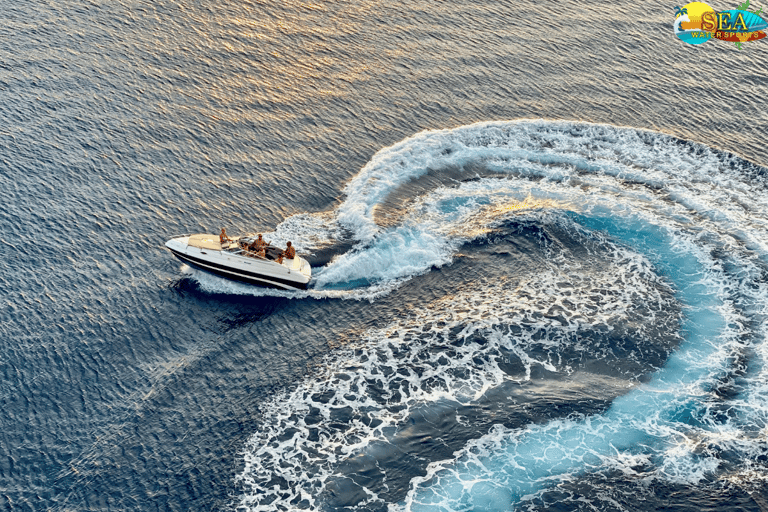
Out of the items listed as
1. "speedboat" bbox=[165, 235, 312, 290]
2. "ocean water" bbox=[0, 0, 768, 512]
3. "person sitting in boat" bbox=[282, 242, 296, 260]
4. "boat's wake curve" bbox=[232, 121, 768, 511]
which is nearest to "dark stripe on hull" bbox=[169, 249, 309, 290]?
"speedboat" bbox=[165, 235, 312, 290]

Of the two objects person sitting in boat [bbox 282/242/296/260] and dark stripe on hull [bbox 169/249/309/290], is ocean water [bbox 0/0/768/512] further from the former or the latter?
person sitting in boat [bbox 282/242/296/260]

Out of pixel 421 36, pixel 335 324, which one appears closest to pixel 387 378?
pixel 335 324

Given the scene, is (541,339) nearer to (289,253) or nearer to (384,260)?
(384,260)

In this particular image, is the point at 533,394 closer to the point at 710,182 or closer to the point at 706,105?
the point at 710,182

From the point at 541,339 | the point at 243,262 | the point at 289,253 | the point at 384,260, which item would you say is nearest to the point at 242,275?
the point at 243,262

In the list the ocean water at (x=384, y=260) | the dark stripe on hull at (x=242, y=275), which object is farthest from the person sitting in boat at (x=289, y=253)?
the ocean water at (x=384, y=260)

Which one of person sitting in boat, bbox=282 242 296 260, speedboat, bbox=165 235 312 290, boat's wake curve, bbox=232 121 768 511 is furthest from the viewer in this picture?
person sitting in boat, bbox=282 242 296 260

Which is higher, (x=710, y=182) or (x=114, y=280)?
(x=710, y=182)
